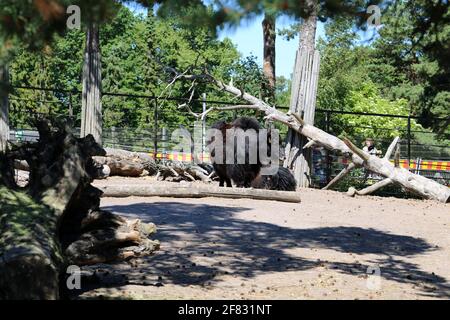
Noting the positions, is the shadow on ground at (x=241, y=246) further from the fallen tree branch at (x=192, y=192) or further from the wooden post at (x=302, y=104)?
the wooden post at (x=302, y=104)

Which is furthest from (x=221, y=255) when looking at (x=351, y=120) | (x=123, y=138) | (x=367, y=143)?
(x=351, y=120)

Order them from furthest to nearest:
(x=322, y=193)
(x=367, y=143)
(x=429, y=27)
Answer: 1. (x=367, y=143)
2. (x=322, y=193)
3. (x=429, y=27)

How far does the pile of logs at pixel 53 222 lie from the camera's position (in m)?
5.22

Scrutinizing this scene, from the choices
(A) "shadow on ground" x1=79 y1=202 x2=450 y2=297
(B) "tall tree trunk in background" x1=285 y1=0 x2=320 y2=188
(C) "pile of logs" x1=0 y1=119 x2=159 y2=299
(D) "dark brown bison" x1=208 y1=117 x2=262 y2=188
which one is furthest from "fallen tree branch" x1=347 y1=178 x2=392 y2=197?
(C) "pile of logs" x1=0 y1=119 x2=159 y2=299

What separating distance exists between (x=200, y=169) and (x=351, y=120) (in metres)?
16.5

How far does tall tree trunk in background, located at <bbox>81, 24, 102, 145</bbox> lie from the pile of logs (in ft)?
33.5

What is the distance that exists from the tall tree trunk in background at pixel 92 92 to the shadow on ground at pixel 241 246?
6.13 m

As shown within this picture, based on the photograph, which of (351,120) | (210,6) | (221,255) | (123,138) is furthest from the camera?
(351,120)

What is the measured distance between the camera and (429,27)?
657 cm

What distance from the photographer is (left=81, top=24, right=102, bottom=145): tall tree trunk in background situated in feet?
57.1

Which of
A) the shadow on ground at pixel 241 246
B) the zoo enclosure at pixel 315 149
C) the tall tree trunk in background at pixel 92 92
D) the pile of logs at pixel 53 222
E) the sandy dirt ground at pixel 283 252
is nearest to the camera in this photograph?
the pile of logs at pixel 53 222

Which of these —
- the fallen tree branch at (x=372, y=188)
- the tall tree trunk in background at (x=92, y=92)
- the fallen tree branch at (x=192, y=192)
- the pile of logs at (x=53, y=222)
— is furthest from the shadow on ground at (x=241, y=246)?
the tall tree trunk in background at (x=92, y=92)

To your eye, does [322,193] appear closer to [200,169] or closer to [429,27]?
[200,169]

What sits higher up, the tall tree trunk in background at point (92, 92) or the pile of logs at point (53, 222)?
the tall tree trunk in background at point (92, 92)
